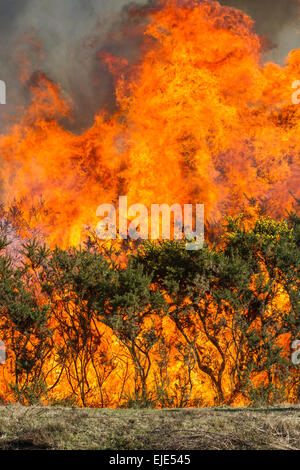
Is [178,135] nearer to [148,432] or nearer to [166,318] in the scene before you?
[166,318]

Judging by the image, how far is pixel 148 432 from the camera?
27.4 ft

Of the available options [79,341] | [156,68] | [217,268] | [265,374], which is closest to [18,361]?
[79,341]

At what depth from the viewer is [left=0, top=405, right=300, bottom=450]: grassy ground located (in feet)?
23.8

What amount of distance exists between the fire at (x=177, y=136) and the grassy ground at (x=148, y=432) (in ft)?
80.8

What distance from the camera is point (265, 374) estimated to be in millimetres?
21141

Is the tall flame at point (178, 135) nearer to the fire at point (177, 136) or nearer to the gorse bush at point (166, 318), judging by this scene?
the fire at point (177, 136)

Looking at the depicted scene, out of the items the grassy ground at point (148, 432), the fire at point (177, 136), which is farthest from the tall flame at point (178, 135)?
the grassy ground at point (148, 432)

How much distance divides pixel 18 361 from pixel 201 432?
525 inches

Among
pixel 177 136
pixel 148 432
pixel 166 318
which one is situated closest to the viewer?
pixel 148 432

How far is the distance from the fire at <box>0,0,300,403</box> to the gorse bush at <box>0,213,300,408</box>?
1288 centimetres

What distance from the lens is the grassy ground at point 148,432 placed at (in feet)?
23.8

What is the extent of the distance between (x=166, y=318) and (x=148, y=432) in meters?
13.9

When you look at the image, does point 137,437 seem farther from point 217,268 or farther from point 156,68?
point 156,68

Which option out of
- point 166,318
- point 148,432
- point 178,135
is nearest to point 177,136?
point 178,135
